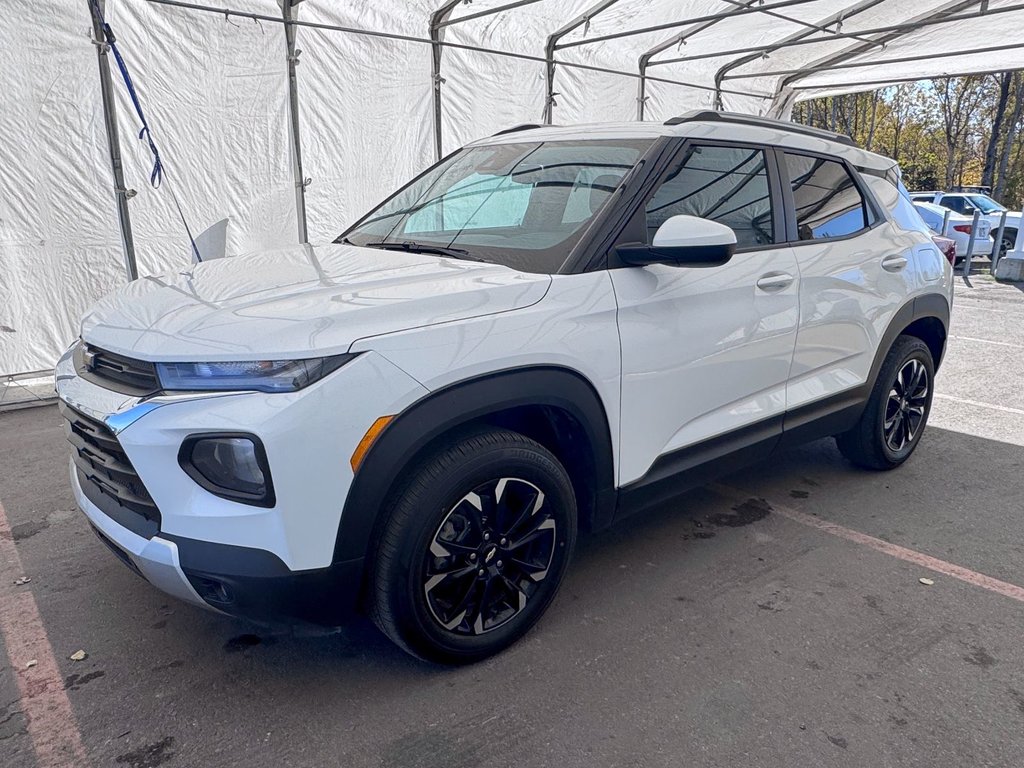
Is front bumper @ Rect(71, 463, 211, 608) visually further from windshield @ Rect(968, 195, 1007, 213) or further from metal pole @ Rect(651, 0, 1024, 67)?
windshield @ Rect(968, 195, 1007, 213)

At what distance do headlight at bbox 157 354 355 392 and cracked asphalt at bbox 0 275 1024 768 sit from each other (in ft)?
3.45

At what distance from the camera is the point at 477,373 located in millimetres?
2252

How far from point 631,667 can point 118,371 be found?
1904 mm

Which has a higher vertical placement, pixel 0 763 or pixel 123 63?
pixel 123 63

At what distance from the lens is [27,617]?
2.84 metres

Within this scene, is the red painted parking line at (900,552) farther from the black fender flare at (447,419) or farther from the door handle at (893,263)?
the black fender flare at (447,419)

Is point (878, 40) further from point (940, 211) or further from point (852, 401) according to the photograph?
point (852, 401)

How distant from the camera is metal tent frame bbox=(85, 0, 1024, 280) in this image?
627 centimetres

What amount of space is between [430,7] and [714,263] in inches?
244

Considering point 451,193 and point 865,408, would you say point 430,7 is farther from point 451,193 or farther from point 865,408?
point 865,408

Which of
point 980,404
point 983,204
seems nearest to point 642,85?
point 980,404

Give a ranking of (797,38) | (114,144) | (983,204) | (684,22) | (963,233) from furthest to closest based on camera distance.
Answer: (983,204) < (963,233) < (797,38) < (684,22) < (114,144)

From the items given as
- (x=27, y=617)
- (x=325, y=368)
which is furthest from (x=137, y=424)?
(x=27, y=617)

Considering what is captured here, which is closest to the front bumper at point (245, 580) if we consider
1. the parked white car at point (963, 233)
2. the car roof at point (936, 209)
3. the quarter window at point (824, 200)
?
the quarter window at point (824, 200)
